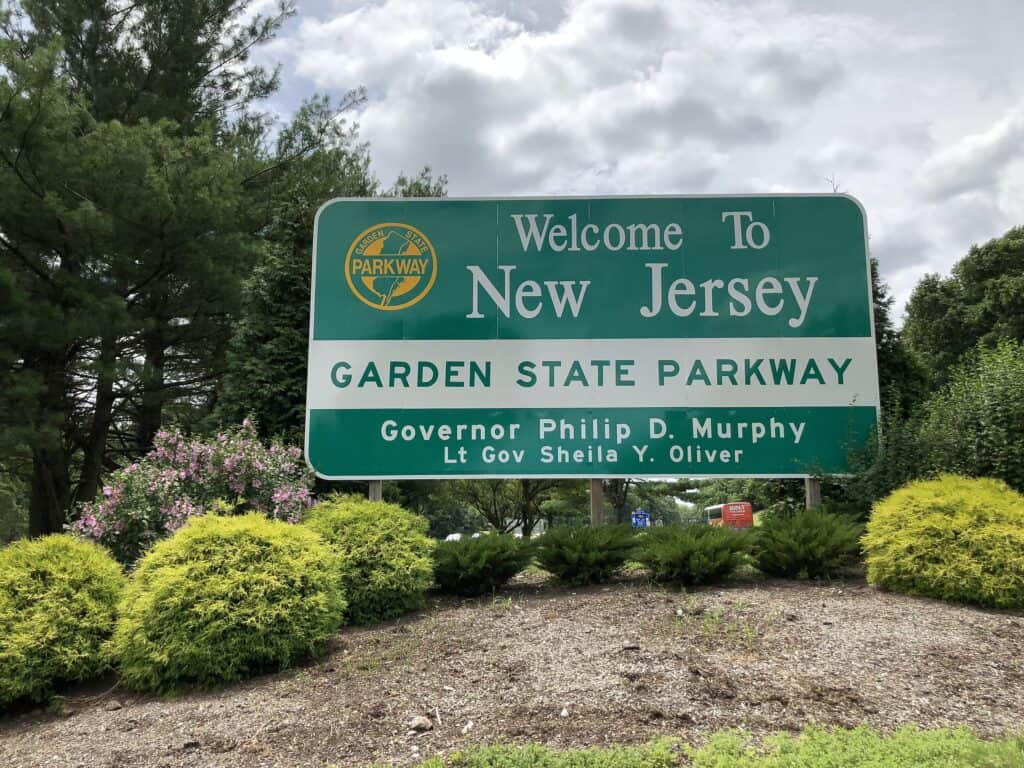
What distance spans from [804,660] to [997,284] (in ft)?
88.9

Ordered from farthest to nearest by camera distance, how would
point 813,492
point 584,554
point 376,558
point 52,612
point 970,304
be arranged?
point 970,304 < point 813,492 < point 584,554 < point 376,558 < point 52,612

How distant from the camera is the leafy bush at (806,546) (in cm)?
602

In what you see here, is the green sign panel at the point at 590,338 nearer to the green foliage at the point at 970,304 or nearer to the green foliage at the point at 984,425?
the green foliage at the point at 984,425

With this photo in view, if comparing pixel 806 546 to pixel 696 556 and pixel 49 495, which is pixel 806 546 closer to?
pixel 696 556

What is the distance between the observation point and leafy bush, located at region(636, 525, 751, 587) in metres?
5.84

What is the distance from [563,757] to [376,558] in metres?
2.98

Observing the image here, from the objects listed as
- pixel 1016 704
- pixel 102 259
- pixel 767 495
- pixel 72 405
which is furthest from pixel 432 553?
pixel 72 405

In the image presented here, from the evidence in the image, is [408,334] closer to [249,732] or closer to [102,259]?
[249,732]

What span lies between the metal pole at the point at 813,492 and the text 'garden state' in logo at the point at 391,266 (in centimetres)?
449

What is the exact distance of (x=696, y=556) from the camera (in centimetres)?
584

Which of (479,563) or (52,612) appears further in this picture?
(479,563)

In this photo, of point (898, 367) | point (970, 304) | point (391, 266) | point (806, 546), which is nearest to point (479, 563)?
point (806, 546)

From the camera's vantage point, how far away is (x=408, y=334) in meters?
7.46

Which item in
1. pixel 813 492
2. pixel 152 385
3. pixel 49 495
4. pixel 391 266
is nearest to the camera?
pixel 813 492
